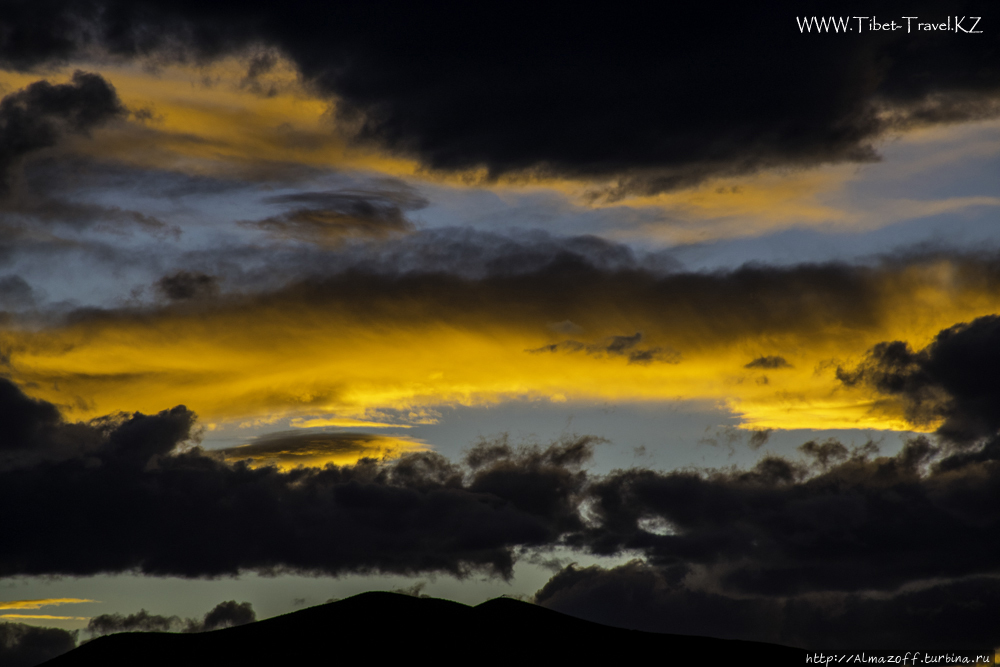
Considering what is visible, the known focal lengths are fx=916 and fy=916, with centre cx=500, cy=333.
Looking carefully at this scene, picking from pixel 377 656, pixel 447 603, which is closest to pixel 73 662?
pixel 377 656

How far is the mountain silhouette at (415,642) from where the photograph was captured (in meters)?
174

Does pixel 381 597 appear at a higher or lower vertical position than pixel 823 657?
higher

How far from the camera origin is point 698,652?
18050cm

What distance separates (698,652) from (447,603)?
52272 millimetres

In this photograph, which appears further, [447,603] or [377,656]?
[447,603]

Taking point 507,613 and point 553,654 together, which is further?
point 507,613

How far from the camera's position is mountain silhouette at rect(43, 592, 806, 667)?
173625 mm

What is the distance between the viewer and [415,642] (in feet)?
585

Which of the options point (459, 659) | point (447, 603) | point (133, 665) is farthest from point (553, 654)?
point (133, 665)

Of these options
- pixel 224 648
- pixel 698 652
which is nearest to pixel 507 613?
pixel 698 652

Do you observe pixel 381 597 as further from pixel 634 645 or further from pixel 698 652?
pixel 698 652

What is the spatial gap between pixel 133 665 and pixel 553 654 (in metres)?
79.9

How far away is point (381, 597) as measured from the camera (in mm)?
196250

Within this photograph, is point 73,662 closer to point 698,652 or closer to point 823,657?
point 698,652
